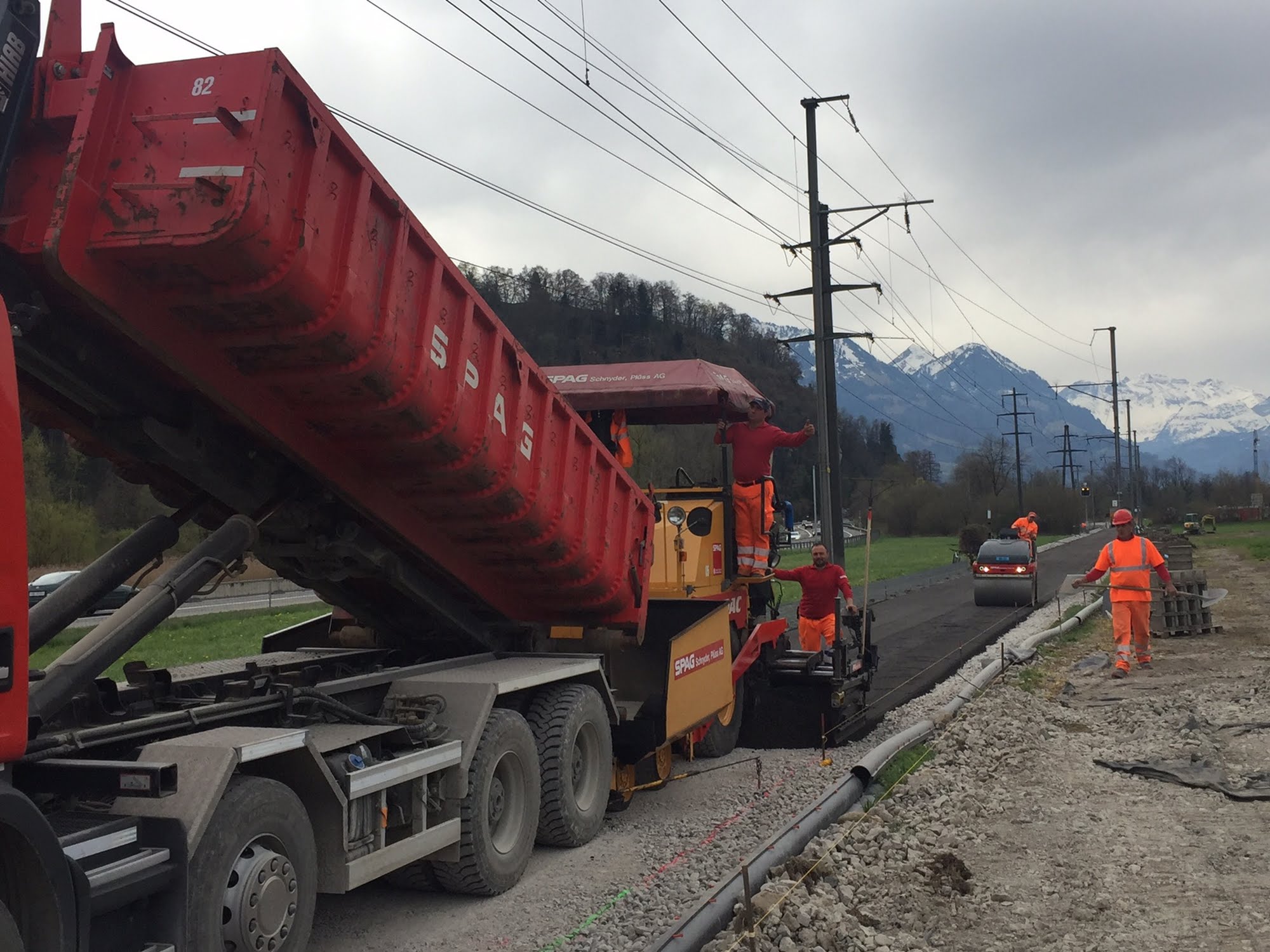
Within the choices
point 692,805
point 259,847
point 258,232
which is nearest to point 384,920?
point 259,847

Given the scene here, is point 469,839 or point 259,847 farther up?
point 259,847

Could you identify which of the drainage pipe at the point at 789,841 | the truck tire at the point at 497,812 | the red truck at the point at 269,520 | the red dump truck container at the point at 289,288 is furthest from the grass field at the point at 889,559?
the red dump truck container at the point at 289,288

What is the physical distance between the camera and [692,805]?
8.17 m

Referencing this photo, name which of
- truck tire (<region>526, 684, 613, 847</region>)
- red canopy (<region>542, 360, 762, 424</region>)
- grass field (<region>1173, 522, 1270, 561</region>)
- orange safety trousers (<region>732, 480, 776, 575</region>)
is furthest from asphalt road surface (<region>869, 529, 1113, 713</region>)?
grass field (<region>1173, 522, 1270, 561</region>)

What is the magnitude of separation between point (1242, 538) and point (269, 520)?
63091mm

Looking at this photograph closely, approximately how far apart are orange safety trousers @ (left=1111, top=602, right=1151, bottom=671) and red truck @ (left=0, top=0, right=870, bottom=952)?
749 cm

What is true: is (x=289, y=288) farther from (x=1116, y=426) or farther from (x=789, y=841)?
(x=1116, y=426)

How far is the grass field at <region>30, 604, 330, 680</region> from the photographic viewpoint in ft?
59.1

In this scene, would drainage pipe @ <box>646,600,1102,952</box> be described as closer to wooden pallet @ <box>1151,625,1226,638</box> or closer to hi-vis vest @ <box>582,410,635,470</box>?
hi-vis vest @ <box>582,410,635,470</box>

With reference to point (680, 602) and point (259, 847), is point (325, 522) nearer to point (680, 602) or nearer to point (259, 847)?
point (259, 847)

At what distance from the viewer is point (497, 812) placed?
20.8 ft

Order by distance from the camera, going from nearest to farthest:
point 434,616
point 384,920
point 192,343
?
point 192,343
point 384,920
point 434,616

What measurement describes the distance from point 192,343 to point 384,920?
3094 millimetres

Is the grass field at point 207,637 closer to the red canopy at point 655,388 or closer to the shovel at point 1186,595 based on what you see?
the red canopy at point 655,388
